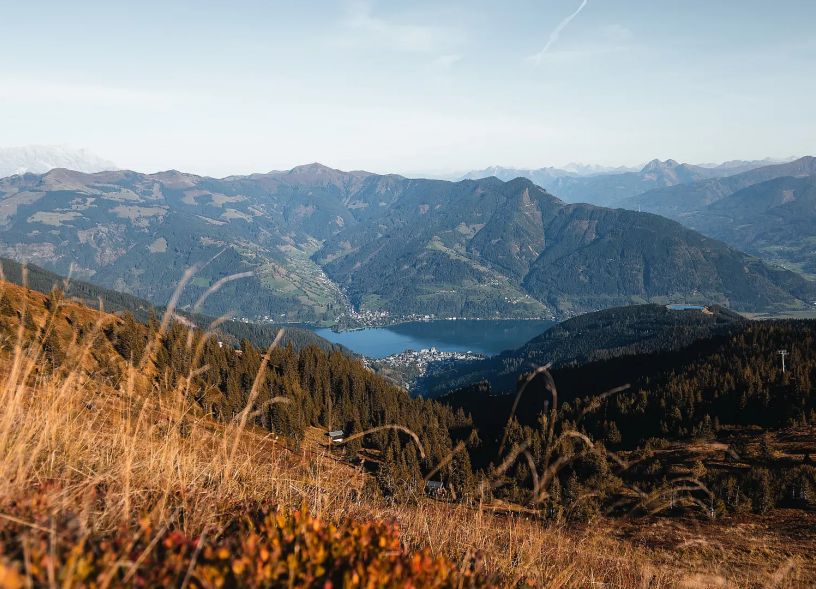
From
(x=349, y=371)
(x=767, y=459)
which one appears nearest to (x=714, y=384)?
(x=767, y=459)

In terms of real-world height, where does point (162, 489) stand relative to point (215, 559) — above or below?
below

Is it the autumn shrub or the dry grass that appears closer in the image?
the autumn shrub

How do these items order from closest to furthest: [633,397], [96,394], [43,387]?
[43,387] → [96,394] → [633,397]

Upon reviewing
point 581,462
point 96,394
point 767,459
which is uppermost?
point 96,394

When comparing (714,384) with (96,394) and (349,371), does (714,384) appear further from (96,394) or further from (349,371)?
(96,394)

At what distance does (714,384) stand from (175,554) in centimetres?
9703

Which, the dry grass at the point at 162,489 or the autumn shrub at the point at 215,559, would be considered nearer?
the autumn shrub at the point at 215,559

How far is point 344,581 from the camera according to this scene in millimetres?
3490

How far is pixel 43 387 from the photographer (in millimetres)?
7074

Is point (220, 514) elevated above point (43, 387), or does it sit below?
below

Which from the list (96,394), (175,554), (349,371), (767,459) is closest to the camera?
(175,554)

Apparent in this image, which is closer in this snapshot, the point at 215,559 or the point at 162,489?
the point at 215,559

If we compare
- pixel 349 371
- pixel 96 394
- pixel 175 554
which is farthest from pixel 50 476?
pixel 349 371

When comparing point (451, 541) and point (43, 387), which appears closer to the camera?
point (451, 541)
